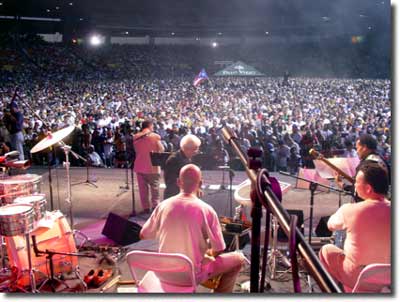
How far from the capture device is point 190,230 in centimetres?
229

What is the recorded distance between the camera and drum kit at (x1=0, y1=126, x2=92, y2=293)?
8.67 feet

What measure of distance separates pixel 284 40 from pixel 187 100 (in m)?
9.28

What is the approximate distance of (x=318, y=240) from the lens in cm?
354

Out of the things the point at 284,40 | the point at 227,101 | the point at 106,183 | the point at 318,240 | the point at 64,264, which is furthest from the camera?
the point at 284,40

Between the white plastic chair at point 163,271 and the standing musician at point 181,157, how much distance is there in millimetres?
1763

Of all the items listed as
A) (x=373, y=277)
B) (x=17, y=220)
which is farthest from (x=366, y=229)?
(x=17, y=220)

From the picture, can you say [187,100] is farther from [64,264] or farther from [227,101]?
[64,264]

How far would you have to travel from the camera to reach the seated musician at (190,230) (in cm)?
229

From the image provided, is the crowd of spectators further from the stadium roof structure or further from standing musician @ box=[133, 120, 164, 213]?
the stadium roof structure

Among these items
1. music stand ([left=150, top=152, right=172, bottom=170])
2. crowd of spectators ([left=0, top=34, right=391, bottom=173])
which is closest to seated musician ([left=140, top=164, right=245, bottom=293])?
music stand ([left=150, top=152, right=172, bottom=170])

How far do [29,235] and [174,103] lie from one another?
1093cm

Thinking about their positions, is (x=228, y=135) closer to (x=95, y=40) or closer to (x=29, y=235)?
(x=29, y=235)

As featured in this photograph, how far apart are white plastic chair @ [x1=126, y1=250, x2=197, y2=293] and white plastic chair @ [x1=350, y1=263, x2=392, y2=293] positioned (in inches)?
31.5

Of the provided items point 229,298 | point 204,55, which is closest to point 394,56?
point 229,298
